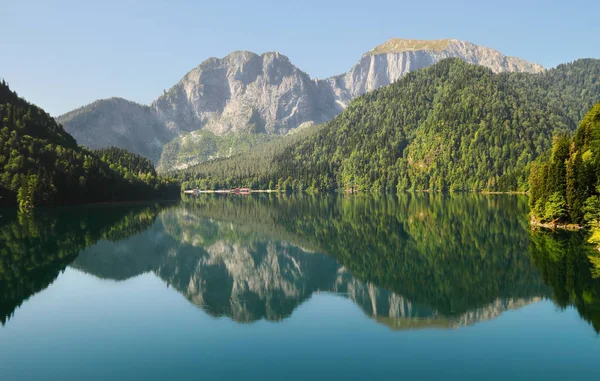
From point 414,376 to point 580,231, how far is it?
6647 centimetres

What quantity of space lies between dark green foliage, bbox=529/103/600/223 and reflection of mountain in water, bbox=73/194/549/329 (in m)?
8.50

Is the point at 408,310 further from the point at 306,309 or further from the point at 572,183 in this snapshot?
the point at 572,183

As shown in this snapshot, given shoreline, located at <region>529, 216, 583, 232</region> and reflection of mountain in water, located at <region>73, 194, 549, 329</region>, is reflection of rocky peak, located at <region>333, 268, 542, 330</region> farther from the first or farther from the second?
shoreline, located at <region>529, 216, 583, 232</region>

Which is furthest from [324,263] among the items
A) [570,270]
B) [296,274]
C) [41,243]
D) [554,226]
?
[41,243]

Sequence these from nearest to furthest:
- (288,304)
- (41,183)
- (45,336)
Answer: (45,336) < (288,304) < (41,183)

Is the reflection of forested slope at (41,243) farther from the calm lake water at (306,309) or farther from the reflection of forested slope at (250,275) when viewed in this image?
the reflection of forested slope at (250,275)

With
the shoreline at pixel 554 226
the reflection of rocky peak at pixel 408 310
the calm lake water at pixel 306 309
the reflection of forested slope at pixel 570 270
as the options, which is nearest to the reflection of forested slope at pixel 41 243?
the calm lake water at pixel 306 309

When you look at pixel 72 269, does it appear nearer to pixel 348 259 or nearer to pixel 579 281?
pixel 348 259

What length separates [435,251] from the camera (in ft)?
238

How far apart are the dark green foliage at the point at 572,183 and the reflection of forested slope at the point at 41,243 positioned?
260 feet

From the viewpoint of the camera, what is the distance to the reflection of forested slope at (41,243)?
53.4 metres

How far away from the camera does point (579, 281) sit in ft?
161

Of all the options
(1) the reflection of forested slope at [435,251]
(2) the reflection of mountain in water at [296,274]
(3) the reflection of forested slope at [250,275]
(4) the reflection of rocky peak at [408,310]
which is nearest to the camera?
(4) the reflection of rocky peak at [408,310]

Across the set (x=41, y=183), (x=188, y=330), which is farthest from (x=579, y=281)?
(x=41, y=183)
